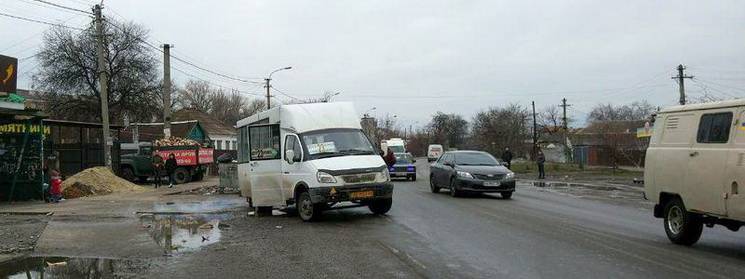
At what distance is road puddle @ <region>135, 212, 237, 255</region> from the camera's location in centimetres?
1020

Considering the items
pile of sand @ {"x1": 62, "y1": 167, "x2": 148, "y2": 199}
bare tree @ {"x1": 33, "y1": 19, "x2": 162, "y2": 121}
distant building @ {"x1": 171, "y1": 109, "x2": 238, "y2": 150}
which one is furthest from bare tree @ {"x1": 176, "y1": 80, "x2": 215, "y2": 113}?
pile of sand @ {"x1": 62, "y1": 167, "x2": 148, "y2": 199}

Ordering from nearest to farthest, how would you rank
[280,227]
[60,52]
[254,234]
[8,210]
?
[254,234] < [280,227] < [8,210] < [60,52]

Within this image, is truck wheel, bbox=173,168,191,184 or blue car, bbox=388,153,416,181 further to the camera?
truck wheel, bbox=173,168,191,184

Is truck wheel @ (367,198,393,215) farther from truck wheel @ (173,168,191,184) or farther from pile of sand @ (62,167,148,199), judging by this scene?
truck wheel @ (173,168,191,184)

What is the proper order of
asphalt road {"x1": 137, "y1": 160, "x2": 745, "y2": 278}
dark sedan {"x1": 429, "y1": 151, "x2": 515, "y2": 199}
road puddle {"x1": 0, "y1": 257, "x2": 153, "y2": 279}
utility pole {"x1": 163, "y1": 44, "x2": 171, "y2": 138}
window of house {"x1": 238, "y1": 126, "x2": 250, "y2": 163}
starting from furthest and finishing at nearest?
utility pole {"x1": 163, "y1": 44, "x2": 171, "y2": 138}, dark sedan {"x1": 429, "y1": 151, "x2": 515, "y2": 199}, window of house {"x1": 238, "y1": 126, "x2": 250, "y2": 163}, road puddle {"x1": 0, "y1": 257, "x2": 153, "y2": 279}, asphalt road {"x1": 137, "y1": 160, "x2": 745, "y2": 278}

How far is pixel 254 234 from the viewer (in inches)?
449

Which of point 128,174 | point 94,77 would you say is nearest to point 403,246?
point 128,174

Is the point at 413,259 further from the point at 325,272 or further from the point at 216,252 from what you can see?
the point at 216,252

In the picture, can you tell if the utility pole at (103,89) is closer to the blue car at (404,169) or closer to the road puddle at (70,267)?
the blue car at (404,169)

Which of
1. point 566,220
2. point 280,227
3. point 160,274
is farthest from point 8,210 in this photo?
point 566,220

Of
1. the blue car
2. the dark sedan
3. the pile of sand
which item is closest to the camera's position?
the dark sedan

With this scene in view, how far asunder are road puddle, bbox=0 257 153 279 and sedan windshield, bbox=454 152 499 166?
471 inches

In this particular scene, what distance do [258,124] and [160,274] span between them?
7.33 metres

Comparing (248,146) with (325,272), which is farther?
(248,146)
